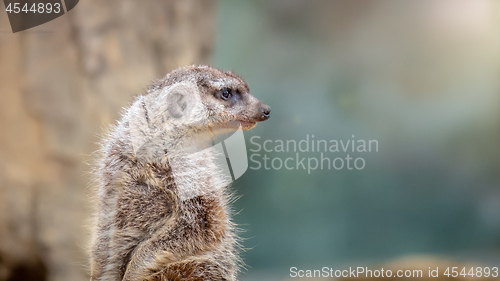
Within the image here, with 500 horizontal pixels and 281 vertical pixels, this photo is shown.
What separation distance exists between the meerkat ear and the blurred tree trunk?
1.59ft

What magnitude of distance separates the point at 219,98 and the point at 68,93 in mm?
853

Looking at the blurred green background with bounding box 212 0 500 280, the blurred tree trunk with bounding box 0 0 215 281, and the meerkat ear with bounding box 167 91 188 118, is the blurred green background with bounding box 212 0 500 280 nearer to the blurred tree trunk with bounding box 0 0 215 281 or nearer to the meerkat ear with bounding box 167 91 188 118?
the blurred tree trunk with bounding box 0 0 215 281

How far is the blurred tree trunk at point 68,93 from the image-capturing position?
1.71 metres

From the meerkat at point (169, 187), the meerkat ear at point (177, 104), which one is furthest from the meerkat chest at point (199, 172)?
the meerkat ear at point (177, 104)

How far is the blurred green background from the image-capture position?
1.65 meters

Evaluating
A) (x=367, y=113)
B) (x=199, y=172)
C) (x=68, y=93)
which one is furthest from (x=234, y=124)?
(x=68, y=93)

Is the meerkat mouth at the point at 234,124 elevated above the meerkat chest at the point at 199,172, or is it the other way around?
the meerkat mouth at the point at 234,124

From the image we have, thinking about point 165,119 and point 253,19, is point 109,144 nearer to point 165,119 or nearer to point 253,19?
point 165,119

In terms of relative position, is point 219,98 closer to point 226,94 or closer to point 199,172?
point 226,94

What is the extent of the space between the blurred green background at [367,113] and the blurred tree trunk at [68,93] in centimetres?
24

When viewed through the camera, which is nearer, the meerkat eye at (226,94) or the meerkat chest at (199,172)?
the meerkat chest at (199,172)

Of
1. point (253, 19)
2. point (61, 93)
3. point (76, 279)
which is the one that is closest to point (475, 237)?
point (253, 19)

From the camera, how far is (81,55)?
1777 millimetres

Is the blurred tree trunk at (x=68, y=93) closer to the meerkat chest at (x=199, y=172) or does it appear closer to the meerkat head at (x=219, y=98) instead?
the meerkat head at (x=219, y=98)
